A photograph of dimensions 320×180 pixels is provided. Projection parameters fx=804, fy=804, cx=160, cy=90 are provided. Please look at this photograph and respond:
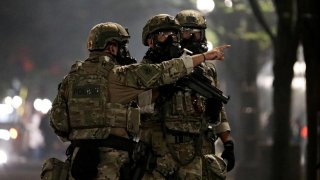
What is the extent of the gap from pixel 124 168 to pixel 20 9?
21.6 m

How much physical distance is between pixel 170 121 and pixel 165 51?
64 centimetres

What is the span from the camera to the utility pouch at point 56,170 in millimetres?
6412

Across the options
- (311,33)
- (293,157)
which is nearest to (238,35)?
(293,157)

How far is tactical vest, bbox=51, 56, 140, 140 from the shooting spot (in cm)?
627

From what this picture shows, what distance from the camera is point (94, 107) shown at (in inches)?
248

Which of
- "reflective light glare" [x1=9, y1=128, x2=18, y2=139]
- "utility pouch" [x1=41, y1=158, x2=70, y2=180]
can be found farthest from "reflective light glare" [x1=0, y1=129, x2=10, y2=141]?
"utility pouch" [x1=41, y1=158, x2=70, y2=180]

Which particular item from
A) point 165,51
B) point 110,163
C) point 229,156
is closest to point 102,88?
point 110,163

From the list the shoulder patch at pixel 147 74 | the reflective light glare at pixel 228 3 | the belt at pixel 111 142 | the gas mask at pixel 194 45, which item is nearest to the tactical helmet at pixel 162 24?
the gas mask at pixel 194 45

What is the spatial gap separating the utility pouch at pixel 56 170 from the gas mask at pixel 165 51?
117 cm

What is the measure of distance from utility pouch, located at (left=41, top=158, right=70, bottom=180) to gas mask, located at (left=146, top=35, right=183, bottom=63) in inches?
46.0

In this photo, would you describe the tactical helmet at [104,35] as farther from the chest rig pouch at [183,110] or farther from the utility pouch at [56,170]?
the utility pouch at [56,170]

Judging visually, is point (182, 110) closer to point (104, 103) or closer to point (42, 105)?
point (104, 103)

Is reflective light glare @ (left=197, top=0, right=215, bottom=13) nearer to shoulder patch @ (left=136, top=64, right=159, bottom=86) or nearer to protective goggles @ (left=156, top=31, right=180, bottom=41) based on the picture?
protective goggles @ (left=156, top=31, right=180, bottom=41)

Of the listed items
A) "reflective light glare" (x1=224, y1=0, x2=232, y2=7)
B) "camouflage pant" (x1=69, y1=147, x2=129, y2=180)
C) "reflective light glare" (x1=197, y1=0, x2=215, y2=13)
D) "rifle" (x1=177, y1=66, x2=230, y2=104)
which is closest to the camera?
"camouflage pant" (x1=69, y1=147, x2=129, y2=180)
